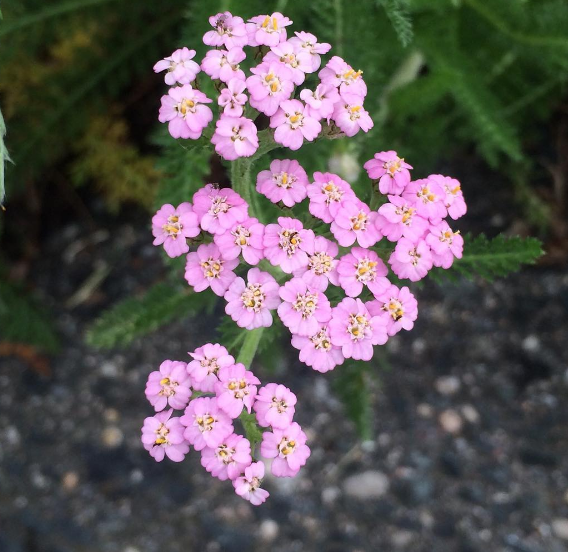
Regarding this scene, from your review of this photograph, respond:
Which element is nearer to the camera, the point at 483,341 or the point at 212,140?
the point at 212,140

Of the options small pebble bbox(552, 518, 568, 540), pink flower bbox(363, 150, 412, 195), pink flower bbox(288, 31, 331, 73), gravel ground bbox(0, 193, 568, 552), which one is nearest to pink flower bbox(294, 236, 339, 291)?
pink flower bbox(363, 150, 412, 195)

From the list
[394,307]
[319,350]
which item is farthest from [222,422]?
[394,307]

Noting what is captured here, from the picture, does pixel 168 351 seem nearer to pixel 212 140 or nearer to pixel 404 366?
pixel 404 366

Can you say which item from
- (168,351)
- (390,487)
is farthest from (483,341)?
(168,351)

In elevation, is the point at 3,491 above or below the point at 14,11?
below

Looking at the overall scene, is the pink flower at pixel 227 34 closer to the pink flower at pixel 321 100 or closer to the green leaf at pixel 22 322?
the pink flower at pixel 321 100

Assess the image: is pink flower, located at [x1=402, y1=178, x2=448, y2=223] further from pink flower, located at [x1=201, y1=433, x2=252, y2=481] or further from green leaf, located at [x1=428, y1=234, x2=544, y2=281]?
pink flower, located at [x1=201, y1=433, x2=252, y2=481]

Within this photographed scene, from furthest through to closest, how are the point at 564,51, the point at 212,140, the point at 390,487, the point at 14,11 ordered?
the point at 390,487 < the point at 14,11 < the point at 564,51 < the point at 212,140

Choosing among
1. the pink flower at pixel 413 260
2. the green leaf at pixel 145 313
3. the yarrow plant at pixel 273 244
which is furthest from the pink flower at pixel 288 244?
the green leaf at pixel 145 313
